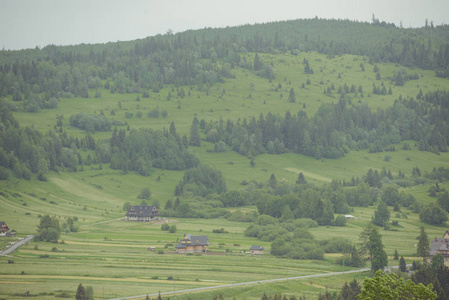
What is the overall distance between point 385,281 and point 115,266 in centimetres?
6792

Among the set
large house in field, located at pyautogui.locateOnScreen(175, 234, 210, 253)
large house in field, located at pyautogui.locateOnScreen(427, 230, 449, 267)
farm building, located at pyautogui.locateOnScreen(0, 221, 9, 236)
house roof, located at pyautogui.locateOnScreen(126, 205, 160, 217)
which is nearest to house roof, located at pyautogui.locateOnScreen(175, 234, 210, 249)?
large house in field, located at pyautogui.locateOnScreen(175, 234, 210, 253)

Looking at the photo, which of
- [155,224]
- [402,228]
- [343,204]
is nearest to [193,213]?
[155,224]

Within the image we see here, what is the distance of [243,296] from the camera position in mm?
96062

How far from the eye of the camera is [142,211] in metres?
178

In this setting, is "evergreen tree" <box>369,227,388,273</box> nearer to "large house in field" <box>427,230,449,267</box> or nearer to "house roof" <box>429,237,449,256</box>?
"large house in field" <box>427,230,449,267</box>

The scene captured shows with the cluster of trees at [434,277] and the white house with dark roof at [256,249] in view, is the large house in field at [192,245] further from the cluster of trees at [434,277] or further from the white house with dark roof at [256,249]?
the cluster of trees at [434,277]

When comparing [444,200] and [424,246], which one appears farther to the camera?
[444,200]

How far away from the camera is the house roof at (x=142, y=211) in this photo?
17600 centimetres

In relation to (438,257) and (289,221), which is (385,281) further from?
(289,221)

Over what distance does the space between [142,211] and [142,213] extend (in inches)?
39.3

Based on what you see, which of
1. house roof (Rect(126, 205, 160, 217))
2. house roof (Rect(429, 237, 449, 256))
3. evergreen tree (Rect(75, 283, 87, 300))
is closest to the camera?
evergreen tree (Rect(75, 283, 87, 300))

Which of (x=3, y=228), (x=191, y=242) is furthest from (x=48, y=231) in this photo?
(x=191, y=242)

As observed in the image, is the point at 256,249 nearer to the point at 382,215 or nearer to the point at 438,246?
the point at 438,246

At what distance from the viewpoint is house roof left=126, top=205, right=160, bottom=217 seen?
176 metres
